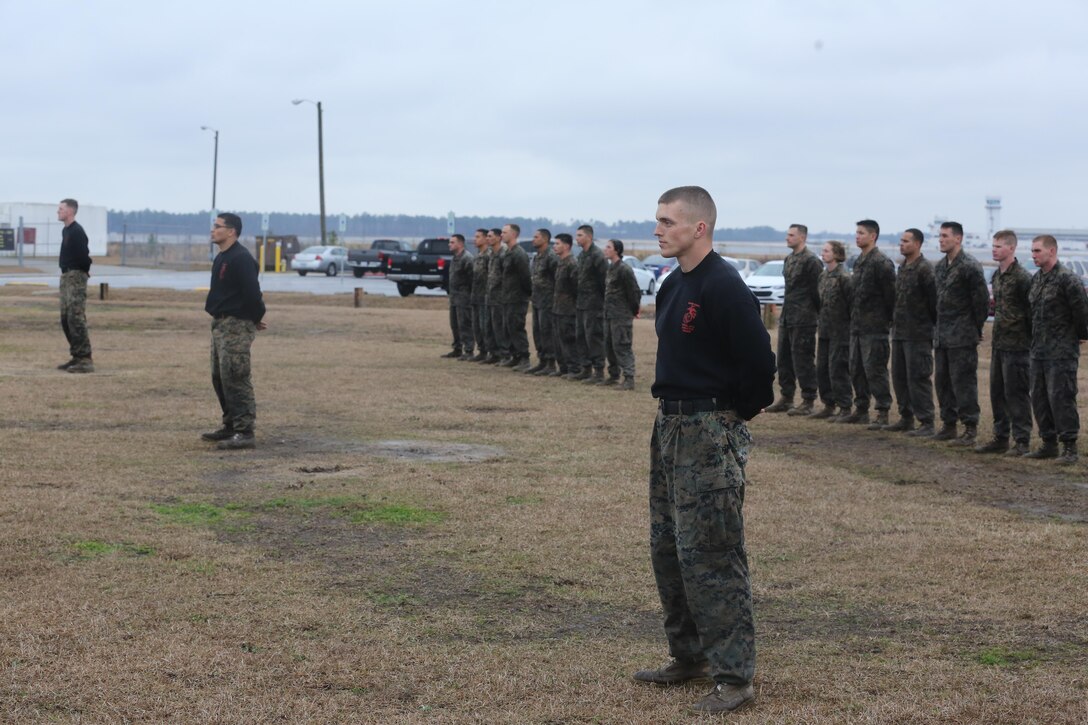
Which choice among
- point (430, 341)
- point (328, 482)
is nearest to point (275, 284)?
point (430, 341)

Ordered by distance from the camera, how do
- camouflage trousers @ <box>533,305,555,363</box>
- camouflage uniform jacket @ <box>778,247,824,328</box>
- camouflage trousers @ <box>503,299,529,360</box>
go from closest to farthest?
camouflage uniform jacket @ <box>778,247,824,328</box>, camouflage trousers @ <box>533,305,555,363</box>, camouflage trousers @ <box>503,299,529,360</box>

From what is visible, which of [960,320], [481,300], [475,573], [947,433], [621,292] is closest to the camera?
[475,573]

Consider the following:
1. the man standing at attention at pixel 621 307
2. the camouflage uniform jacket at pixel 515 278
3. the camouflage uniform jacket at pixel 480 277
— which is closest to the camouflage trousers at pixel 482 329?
the camouflage uniform jacket at pixel 480 277

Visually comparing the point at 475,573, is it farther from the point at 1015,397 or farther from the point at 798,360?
the point at 798,360

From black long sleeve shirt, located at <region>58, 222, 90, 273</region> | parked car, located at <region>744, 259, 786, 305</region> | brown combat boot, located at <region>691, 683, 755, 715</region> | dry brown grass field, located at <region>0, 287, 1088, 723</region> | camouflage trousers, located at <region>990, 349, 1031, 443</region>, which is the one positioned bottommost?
dry brown grass field, located at <region>0, 287, 1088, 723</region>

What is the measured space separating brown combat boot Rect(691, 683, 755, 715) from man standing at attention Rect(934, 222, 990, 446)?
8.58m

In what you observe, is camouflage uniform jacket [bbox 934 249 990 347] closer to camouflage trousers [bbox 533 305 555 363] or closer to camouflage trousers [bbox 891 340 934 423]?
camouflage trousers [bbox 891 340 934 423]

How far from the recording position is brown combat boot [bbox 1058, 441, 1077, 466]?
11.9m

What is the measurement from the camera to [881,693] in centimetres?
541

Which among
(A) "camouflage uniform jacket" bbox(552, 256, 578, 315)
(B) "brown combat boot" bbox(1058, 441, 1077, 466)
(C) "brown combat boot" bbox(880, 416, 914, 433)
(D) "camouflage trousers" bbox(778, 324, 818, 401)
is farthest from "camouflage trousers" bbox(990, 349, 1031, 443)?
(A) "camouflage uniform jacket" bbox(552, 256, 578, 315)

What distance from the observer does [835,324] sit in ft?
48.9

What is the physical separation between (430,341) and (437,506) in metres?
16.1

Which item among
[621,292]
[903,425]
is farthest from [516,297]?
[903,425]

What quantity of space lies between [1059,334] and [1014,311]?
0.64 metres
